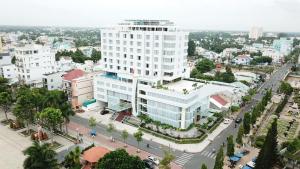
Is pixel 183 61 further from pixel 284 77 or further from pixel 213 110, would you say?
pixel 284 77

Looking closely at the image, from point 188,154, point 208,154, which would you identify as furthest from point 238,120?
point 188,154

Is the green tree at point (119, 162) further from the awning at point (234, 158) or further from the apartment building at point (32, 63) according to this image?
the apartment building at point (32, 63)

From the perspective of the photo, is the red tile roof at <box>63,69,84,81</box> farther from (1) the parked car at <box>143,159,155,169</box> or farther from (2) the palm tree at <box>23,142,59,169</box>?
(2) the palm tree at <box>23,142,59,169</box>

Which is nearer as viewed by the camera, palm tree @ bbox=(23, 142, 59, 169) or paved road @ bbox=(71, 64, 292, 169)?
palm tree @ bbox=(23, 142, 59, 169)

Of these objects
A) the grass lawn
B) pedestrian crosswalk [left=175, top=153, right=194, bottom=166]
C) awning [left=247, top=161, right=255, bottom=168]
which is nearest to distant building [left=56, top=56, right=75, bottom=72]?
pedestrian crosswalk [left=175, top=153, right=194, bottom=166]

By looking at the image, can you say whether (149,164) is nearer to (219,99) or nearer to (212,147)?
(212,147)

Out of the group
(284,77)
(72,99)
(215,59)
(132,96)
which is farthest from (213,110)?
(215,59)

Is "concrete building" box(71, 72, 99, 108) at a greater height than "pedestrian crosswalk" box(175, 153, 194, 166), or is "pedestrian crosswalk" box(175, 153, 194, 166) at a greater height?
"concrete building" box(71, 72, 99, 108)
